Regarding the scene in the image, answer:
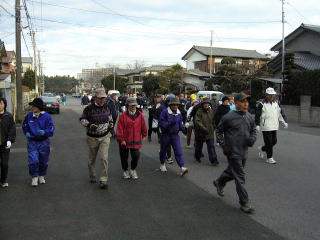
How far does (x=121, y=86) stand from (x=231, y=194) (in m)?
81.7

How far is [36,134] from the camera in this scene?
693 cm

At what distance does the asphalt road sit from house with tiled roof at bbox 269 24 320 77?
951 inches

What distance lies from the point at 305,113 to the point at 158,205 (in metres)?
20.1

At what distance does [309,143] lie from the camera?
44.3 feet

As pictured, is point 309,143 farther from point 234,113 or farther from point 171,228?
point 171,228

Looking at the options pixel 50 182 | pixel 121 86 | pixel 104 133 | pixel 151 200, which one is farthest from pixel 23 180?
pixel 121 86

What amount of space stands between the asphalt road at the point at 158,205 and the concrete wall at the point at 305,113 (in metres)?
14.8

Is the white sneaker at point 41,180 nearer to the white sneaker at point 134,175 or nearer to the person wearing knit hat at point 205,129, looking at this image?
the white sneaker at point 134,175

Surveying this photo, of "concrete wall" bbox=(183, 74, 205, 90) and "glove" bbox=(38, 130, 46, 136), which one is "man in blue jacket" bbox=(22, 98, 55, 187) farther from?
"concrete wall" bbox=(183, 74, 205, 90)

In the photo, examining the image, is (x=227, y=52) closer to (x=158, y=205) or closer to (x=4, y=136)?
(x=4, y=136)

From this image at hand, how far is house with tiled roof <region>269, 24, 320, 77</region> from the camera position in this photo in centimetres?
3122

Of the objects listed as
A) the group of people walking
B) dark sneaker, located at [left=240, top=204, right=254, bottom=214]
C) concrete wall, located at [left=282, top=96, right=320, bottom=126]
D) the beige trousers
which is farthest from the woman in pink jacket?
concrete wall, located at [left=282, top=96, right=320, bottom=126]

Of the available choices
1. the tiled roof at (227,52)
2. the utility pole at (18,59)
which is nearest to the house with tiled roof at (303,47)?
the utility pole at (18,59)

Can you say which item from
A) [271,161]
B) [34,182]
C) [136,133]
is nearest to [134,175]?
[136,133]
